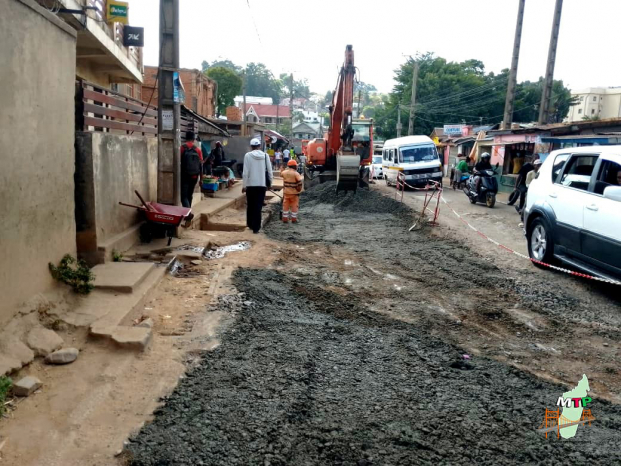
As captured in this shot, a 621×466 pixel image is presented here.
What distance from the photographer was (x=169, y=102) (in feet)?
28.8

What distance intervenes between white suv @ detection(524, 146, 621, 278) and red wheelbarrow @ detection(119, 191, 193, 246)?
5.40m

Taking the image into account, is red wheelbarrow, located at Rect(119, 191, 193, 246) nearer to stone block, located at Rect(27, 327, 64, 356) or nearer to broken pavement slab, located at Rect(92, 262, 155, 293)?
broken pavement slab, located at Rect(92, 262, 155, 293)

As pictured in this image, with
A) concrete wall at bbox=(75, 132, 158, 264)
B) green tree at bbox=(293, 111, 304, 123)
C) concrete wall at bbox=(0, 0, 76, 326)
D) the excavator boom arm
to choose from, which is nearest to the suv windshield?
the excavator boom arm

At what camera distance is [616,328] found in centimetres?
555

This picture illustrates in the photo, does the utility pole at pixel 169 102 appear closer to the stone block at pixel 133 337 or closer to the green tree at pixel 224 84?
the stone block at pixel 133 337

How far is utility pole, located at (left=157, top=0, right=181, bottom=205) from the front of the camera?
8.43 meters

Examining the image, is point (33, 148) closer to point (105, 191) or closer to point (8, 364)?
point (8, 364)

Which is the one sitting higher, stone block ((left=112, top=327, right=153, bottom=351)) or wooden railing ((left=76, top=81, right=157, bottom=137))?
wooden railing ((left=76, top=81, right=157, bottom=137))

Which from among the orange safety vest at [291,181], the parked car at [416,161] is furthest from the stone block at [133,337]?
the parked car at [416,161]

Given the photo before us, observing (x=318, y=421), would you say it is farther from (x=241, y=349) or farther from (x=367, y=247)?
(x=367, y=247)

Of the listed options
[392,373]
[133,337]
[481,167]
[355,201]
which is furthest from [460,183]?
[133,337]

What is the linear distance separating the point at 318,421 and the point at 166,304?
10.1 feet

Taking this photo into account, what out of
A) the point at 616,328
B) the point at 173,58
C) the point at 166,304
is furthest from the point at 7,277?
the point at 616,328

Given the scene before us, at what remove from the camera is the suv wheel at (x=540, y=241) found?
7.64 m
